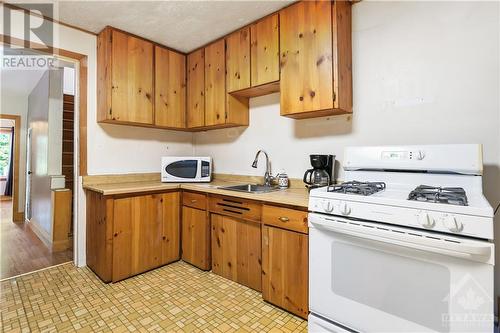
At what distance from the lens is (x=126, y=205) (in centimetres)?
216

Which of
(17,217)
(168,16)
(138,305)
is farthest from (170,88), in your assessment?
(17,217)

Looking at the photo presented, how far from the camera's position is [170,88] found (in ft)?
9.16

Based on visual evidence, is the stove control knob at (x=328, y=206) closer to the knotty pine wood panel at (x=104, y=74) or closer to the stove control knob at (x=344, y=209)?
the stove control knob at (x=344, y=209)

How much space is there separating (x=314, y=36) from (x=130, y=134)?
82.0 inches

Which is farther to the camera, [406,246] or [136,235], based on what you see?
[136,235]

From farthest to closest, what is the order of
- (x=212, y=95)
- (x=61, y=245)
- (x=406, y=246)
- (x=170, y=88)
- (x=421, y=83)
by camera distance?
1. (x=61, y=245)
2. (x=170, y=88)
3. (x=212, y=95)
4. (x=421, y=83)
5. (x=406, y=246)

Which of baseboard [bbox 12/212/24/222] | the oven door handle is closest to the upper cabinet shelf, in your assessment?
the oven door handle

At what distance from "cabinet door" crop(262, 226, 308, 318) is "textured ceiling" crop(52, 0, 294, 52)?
68.3 inches

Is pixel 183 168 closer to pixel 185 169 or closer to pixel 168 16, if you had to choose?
pixel 185 169

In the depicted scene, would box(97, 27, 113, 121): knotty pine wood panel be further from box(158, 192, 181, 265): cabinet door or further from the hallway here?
the hallway

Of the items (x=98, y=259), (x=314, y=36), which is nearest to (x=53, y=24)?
(x=98, y=259)

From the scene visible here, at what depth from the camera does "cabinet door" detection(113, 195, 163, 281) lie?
6.98ft

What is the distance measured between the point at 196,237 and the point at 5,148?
835 centimetres

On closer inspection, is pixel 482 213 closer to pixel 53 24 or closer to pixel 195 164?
pixel 195 164
